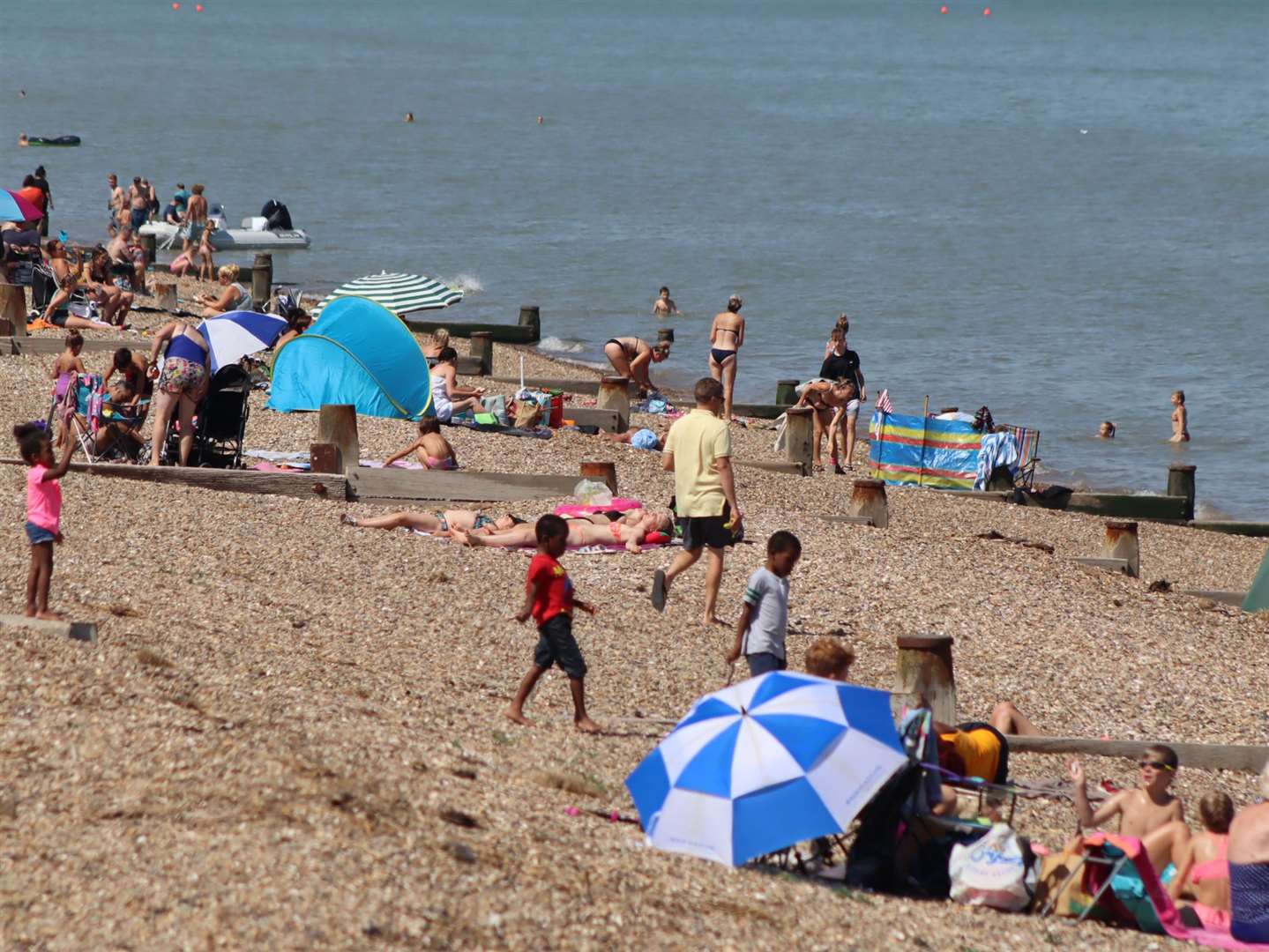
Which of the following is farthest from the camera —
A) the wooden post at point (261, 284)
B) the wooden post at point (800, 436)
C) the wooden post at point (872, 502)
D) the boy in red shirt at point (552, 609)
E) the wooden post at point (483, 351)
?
the wooden post at point (261, 284)

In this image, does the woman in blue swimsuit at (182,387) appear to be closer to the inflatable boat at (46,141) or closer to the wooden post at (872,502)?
the wooden post at (872,502)

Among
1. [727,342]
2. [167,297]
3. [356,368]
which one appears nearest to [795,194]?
[167,297]

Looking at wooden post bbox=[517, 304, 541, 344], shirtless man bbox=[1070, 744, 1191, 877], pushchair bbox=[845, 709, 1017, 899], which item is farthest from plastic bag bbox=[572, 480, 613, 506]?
wooden post bbox=[517, 304, 541, 344]

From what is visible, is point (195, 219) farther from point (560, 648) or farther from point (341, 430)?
point (560, 648)

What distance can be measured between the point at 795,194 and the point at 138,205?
29678 mm

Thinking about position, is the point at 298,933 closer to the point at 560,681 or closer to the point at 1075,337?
the point at 560,681

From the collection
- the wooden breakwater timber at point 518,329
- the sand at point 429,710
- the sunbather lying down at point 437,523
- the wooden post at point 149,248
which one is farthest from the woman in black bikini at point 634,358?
the wooden post at point 149,248

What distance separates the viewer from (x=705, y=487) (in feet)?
33.8

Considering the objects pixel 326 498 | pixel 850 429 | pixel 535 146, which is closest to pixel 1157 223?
pixel 535 146

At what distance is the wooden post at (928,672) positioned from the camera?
28.2 ft

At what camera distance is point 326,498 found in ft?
41.7

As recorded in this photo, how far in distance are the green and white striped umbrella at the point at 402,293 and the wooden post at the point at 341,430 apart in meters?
6.42

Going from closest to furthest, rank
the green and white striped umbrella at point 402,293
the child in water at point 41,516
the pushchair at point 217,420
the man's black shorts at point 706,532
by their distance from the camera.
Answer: the child in water at point 41,516 → the man's black shorts at point 706,532 → the pushchair at point 217,420 → the green and white striped umbrella at point 402,293

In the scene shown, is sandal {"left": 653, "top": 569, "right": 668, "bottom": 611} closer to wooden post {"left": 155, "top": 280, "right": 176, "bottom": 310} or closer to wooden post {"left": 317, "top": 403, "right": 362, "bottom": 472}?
wooden post {"left": 317, "top": 403, "right": 362, "bottom": 472}
